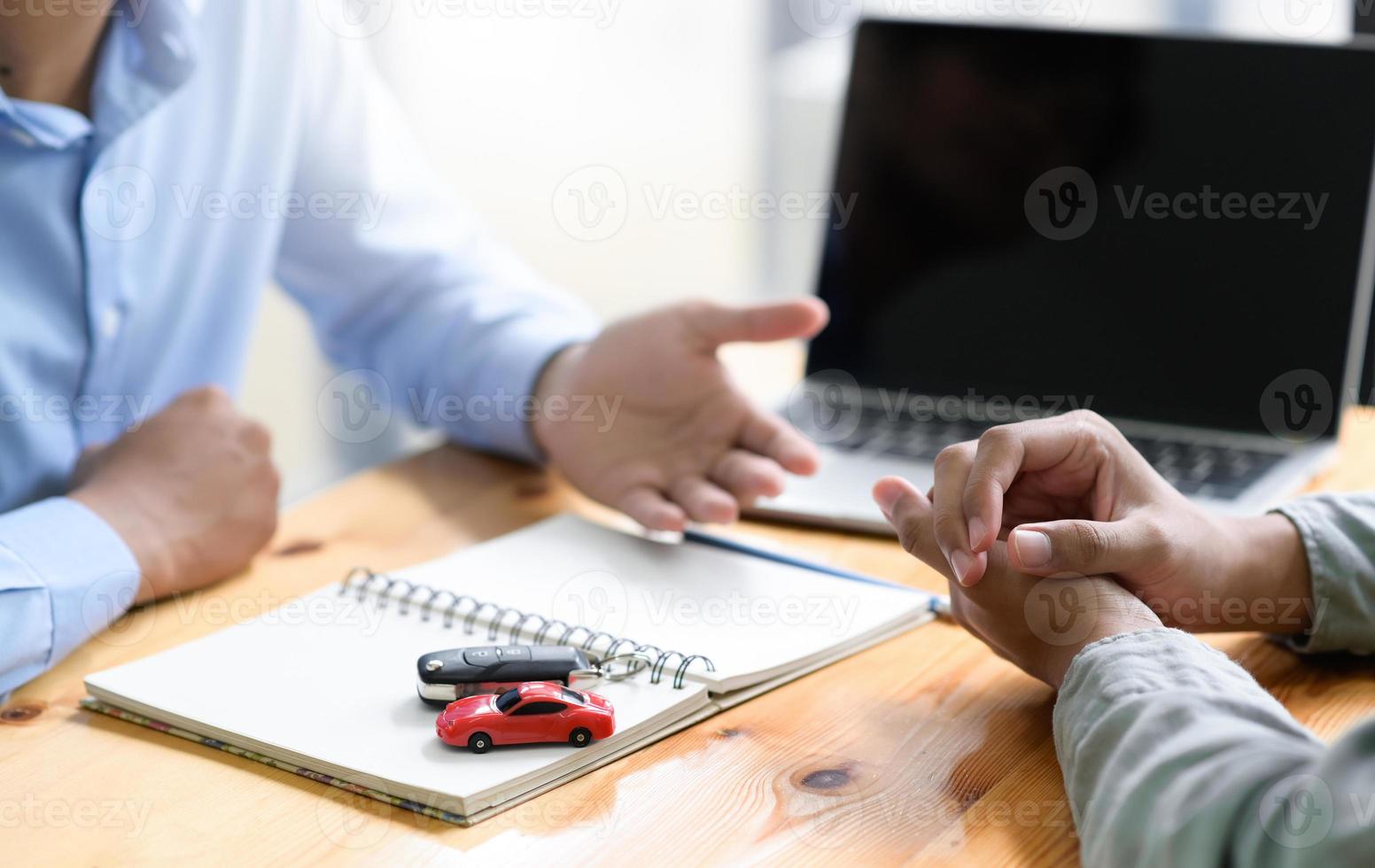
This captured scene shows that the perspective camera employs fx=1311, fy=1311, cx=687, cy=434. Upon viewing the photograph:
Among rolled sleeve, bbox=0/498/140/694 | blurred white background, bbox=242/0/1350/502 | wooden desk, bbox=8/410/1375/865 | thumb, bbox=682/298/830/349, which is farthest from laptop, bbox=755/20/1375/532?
blurred white background, bbox=242/0/1350/502

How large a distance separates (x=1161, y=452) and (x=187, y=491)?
735mm

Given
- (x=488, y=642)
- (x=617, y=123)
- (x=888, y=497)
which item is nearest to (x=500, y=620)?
(x=488, y=642)

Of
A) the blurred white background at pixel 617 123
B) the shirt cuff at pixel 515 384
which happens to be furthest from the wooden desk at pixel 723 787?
the blurred white background at pixel 617 123

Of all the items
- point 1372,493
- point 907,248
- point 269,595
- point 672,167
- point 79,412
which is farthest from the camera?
point 672,167

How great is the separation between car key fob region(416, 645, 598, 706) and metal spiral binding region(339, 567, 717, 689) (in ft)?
0.14

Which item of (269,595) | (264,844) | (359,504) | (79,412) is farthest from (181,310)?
(264,844)

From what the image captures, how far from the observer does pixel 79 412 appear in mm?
1043

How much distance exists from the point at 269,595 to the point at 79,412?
0.28m

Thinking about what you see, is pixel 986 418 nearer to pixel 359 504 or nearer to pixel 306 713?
pixel 359 504

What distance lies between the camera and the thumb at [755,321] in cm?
98

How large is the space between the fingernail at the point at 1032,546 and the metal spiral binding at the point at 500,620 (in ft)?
0.59

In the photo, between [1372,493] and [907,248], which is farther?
[907,248]

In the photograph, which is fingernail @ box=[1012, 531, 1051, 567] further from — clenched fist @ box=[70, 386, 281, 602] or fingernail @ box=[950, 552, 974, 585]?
clenched fist @ box=[70, 386, 281, 602]

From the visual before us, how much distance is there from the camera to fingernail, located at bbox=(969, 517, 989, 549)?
2.26ft
